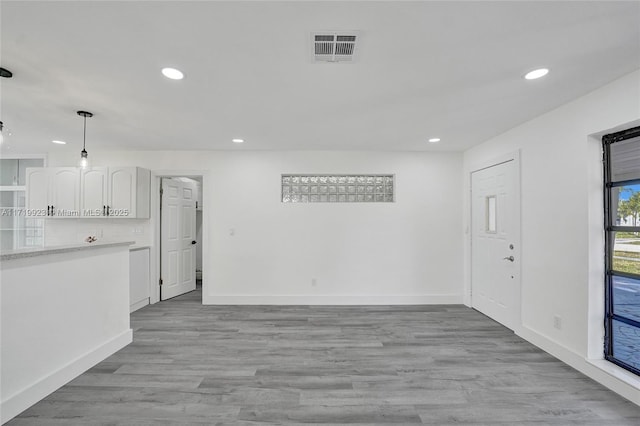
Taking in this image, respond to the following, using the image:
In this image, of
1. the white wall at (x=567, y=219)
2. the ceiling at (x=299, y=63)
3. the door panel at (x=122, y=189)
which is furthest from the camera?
the door panel at (x=122, y=189)

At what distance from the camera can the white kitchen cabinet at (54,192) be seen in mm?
4203

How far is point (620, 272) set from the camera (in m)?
2.37

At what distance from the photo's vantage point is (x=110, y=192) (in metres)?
4.25

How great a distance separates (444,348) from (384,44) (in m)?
2.84

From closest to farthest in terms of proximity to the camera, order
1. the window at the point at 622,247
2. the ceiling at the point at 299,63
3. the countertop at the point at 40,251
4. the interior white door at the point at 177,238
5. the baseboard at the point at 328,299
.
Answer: the ceiling at the point at 299,63 < the countertop at the point at 40,251 < the window at the point at 622,247 < the baseboard at the point at 328,299 < the interior white door at the point at 177,238

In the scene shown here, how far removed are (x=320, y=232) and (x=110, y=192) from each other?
3.19m

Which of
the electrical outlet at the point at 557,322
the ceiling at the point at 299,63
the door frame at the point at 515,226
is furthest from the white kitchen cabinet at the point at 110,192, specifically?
the electrical outlet at the point at 557,322

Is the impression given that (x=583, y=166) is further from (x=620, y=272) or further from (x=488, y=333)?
(x=488, y=333)

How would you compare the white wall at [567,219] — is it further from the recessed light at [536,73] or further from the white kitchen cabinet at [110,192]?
the white kitchen cabinet at [110,192]

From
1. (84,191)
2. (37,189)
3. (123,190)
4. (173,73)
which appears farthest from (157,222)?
(173,73)

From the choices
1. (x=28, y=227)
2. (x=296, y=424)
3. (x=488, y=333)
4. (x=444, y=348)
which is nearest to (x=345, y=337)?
(x=444, y=348)

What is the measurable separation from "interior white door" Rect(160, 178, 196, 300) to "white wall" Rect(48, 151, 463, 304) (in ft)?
1.99

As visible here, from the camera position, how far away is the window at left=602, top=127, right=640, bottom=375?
227 cm

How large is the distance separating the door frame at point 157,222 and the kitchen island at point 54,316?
1.54m
